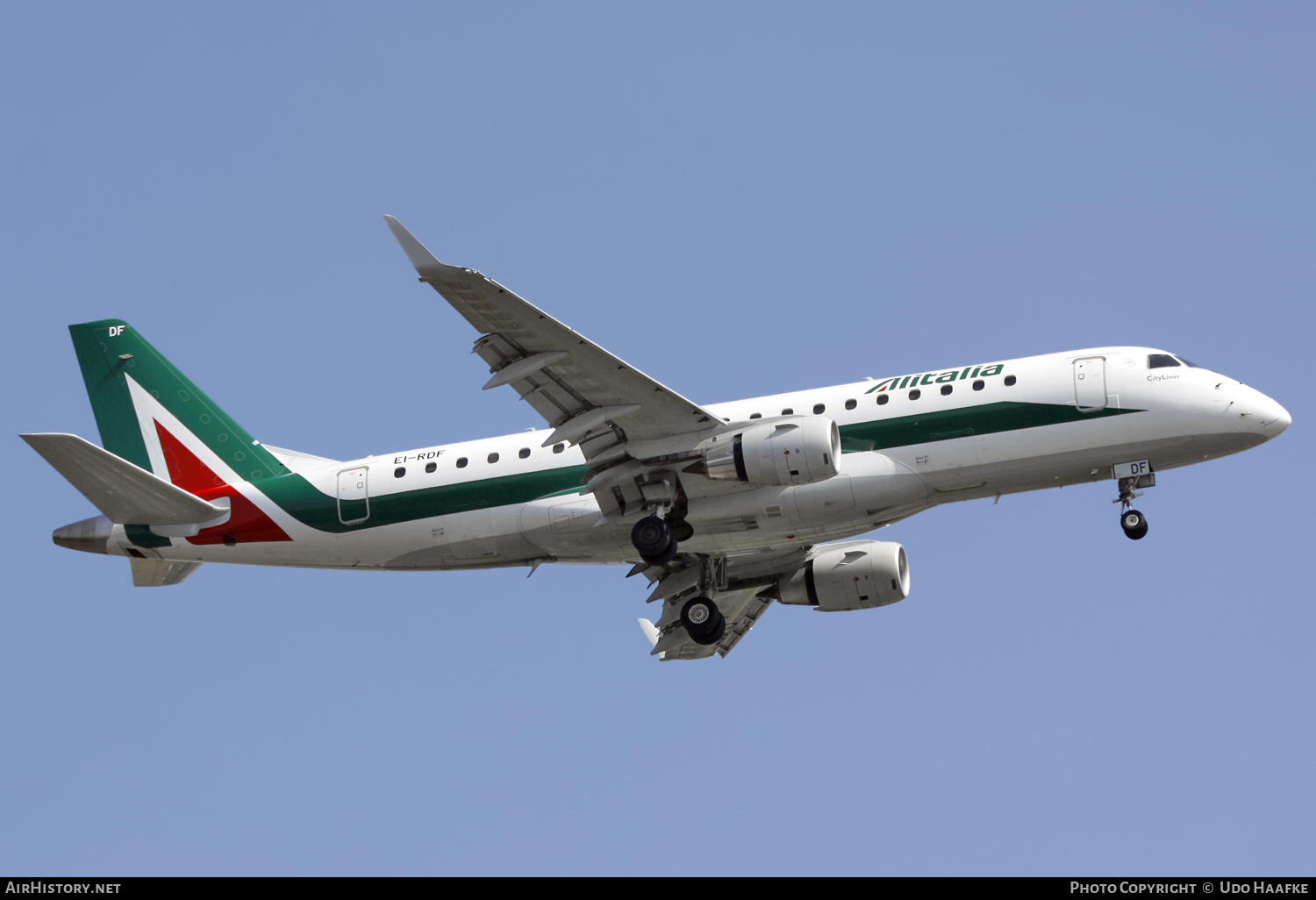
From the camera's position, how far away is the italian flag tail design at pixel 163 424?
1484 inches

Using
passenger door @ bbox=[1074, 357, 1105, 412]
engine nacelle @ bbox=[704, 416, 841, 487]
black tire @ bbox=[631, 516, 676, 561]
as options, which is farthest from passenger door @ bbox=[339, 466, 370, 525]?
passenger door @ bbox=[1074, 357, 1105, 412]

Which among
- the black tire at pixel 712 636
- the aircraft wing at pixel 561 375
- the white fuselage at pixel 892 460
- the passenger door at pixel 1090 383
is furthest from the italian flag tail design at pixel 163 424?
the passenger door at pixel 1090 383

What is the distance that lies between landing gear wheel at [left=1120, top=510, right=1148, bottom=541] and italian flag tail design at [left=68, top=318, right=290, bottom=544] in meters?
20.1

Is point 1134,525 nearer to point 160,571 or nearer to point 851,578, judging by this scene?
point 851,578

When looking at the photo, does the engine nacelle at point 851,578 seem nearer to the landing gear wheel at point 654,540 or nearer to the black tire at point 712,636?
the black tire at point 712,636

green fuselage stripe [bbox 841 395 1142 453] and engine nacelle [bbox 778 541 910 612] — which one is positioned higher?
green fuselage stripe [bbox 841 395 1142 453]

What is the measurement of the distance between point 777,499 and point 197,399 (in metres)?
16.0

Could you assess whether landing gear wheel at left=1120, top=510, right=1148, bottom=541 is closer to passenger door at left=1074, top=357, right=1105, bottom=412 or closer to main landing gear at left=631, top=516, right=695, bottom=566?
passenger door at left=1074, top=357, right=1105, bottom=412

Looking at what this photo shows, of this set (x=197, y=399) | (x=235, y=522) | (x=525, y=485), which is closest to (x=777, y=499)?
(x=525, y=485)

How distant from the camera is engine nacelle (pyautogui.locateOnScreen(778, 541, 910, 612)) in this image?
125ft

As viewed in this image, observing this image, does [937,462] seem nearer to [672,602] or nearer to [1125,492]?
[1125,492]

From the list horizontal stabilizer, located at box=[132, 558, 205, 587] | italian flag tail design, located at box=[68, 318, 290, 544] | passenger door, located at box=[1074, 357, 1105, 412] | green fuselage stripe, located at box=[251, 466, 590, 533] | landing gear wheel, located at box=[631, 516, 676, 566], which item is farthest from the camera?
italian flag tail design, located at box=[68, 318, 290, 544]

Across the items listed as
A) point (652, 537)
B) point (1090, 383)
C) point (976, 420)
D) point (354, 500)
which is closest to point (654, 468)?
point (652, 537)

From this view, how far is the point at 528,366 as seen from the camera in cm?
3064
